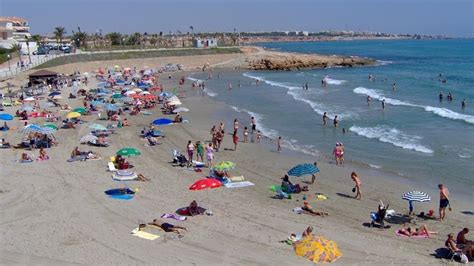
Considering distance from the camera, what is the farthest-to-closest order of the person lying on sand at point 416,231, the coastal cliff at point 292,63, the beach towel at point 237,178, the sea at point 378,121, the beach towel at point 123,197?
the coastal cliff at point 292,63, the sea at point 378,121, the beach towel at point 237,178, the beach towel at point 123,197, the person lying on sand at point 416,231

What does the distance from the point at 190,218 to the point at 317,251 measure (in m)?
5.73

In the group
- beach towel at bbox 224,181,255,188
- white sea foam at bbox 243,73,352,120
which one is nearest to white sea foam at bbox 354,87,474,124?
white sea foam at bbox 243,73,352,120

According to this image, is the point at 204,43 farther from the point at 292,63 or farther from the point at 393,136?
the point at 393,136

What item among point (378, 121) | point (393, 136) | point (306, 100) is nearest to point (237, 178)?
point (393, 136)

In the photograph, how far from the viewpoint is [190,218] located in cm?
1443

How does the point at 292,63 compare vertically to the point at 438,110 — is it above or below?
above

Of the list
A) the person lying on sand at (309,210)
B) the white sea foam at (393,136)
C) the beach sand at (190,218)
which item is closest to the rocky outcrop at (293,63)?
the white sea foam at (393,136)

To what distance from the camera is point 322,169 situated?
20.3 meters

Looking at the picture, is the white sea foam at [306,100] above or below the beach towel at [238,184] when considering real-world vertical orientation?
below

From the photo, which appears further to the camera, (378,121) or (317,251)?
(378,121)

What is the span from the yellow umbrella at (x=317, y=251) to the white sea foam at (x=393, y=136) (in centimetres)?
1508

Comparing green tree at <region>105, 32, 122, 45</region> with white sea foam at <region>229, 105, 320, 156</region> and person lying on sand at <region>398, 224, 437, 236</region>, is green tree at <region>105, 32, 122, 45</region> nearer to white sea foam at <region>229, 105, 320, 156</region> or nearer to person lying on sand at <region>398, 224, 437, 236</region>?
white sea foam at <region>229, 105, 320, 156</region>

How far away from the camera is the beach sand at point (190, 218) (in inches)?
475

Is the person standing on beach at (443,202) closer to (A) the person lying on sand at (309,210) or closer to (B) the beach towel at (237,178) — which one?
(A) the person lying on sand at (309,210)
